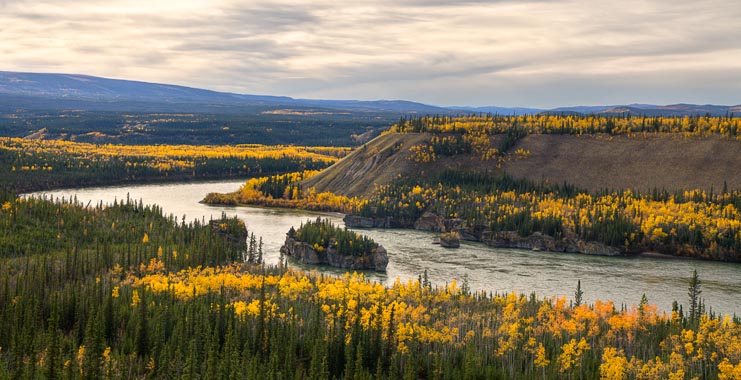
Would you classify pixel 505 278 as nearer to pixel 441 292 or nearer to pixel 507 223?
pixel 441 292

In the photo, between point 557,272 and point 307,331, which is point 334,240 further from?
point 307,331

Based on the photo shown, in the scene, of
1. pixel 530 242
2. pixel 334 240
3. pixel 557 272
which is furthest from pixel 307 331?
pixel 530 242

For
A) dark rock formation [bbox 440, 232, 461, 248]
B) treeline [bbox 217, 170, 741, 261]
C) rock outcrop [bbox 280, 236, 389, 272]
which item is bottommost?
rock outcrop [bbox 280, 236, 389, 272]

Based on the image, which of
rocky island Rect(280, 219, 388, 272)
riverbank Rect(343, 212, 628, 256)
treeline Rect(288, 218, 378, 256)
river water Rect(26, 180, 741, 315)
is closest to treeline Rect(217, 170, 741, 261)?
riverbank Rect(343, 212, 628, 256)

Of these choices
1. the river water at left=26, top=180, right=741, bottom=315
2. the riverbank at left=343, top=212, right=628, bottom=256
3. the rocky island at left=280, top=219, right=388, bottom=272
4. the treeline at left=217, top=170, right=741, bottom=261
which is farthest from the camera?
the riverbank at left=343, top=212, right=628, bottom=256

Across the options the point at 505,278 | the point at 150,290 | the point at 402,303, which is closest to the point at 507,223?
the point at 505,278

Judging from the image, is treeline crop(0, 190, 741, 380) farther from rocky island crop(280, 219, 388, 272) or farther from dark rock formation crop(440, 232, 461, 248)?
dark rock formation crop(440, 232, 461, 248)

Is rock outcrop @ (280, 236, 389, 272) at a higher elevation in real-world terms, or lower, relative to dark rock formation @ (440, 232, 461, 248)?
lower
